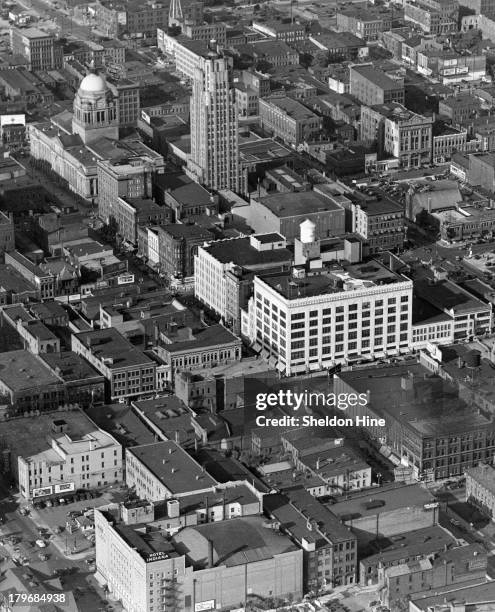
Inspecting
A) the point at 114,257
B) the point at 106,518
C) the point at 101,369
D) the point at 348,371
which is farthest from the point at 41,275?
the point at 106,518

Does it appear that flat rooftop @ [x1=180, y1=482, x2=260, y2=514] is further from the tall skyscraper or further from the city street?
the tall skyscraper

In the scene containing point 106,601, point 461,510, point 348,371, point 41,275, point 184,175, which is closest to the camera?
point 106,601

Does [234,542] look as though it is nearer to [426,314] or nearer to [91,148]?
[426,314]

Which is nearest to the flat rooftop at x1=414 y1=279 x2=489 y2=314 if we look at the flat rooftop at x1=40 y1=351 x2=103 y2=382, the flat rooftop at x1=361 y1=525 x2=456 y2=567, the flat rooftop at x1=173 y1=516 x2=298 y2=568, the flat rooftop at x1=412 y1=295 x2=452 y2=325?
the flat rooftop at x1=412 y1=295 x2=452 y2=325

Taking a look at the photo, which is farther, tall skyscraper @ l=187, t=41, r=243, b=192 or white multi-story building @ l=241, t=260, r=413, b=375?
tall skyscraper @ l=187, t=41, r=243, b=192

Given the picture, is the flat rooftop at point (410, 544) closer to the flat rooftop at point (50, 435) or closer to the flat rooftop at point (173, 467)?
the flat rooftop at point (173, 467)

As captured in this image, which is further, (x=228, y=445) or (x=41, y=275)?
(x=41, y=275)

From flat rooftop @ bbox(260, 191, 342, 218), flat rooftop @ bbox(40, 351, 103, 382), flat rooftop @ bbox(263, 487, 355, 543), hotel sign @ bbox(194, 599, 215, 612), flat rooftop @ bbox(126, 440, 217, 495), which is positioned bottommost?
flat rooftop @ bbox(40, 351, 103, 382)

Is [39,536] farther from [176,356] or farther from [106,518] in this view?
[176,356]

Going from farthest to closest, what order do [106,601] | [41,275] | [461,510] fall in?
[41,275] < [461,510] < [106,601]
